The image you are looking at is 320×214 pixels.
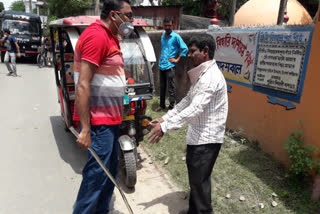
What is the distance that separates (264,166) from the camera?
3.55 meters

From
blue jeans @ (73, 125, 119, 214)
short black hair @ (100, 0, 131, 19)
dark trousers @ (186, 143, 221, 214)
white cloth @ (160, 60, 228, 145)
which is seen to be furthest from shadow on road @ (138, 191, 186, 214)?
short black hair @ (100, 0, 131, 19)

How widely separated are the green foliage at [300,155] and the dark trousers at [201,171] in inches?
49.0

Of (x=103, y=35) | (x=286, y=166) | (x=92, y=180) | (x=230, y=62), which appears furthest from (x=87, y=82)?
(x=230, y=62)

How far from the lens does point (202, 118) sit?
228 centimetres

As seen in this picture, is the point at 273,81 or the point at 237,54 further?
the point at 237,54

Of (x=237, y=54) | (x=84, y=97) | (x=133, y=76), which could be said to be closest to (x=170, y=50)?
(x=237, y=54)

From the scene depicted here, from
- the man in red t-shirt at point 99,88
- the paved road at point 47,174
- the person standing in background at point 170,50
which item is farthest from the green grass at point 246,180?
the person standing in background at point 170,50

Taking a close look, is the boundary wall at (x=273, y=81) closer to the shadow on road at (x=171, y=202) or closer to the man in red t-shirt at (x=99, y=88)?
the man in red t-shirt at (x=99, y=88)

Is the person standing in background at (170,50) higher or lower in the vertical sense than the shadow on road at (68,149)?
higher

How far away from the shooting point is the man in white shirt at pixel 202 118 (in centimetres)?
213

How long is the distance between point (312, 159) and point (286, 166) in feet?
1.62

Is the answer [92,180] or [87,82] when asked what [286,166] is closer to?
[92,180]

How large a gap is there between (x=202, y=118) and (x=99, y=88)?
2.99ft

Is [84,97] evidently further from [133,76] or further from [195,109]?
[133,76]
